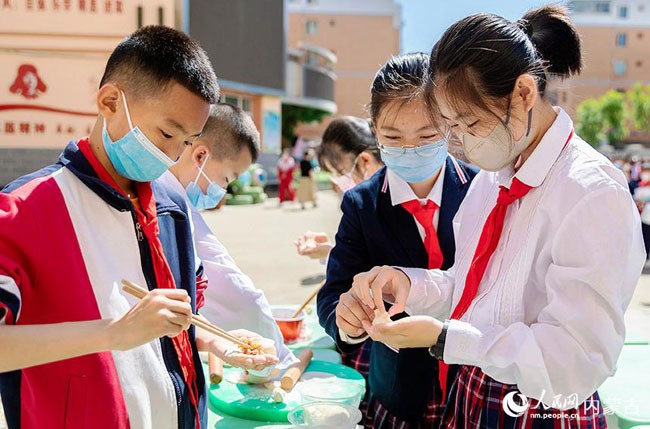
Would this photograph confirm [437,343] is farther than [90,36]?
No

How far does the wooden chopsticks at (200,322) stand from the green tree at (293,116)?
21.6 m

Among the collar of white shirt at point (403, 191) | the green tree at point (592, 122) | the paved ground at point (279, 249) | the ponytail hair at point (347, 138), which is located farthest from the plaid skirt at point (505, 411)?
the green tree at point (592, 122)

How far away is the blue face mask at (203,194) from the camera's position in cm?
228

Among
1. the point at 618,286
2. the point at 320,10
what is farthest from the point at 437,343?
the point at 320,10

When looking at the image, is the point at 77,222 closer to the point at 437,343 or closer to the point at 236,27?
the point at 437,343

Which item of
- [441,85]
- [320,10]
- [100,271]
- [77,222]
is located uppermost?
[320,10]

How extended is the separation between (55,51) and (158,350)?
12559 millimetres

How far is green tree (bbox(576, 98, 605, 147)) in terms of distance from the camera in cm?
4162

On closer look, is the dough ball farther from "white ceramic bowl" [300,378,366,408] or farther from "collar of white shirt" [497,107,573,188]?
"collar of white shirt" [497,107,573,188]

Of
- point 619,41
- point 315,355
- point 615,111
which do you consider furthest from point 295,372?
point 619,41

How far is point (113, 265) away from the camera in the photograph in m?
1.25

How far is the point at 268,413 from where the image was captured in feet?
5.88

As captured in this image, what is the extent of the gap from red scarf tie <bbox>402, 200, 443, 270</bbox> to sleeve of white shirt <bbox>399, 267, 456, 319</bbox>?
17 cm

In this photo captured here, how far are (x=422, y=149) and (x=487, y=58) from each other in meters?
0.61
